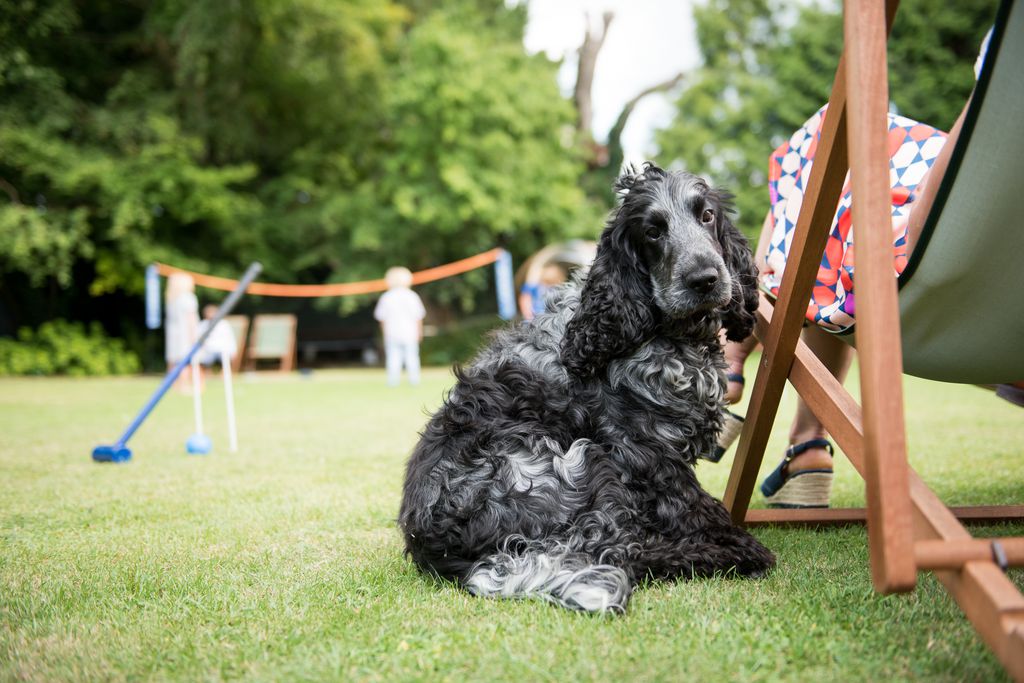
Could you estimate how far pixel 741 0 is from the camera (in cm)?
2617

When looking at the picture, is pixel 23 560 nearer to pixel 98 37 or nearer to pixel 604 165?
pixel 98 37

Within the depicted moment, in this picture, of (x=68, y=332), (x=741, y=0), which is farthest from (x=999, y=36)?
(x=741, y=0)

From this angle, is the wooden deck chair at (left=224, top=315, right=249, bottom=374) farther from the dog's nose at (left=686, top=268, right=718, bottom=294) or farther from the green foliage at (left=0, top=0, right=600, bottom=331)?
the dog's nose at (left=686, top=268, right=718, bottom=294)

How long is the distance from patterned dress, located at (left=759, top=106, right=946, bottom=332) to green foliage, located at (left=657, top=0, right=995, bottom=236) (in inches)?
701

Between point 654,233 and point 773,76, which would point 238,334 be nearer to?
point 654,233

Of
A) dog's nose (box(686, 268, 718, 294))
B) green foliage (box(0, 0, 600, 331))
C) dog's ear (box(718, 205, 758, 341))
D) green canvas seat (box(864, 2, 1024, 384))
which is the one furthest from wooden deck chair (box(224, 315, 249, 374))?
green canvas seat (box(864, 2, 1024, 384))

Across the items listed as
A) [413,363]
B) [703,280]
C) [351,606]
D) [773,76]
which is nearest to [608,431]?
[703,280]

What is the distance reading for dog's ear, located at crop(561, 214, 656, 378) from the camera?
257 cm

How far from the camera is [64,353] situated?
65.7 ft

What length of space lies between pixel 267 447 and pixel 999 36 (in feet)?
18.2

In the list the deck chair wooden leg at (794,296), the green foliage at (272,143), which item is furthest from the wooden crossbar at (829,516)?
the green foliage at (272,143)

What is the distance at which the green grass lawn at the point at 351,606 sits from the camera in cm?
176

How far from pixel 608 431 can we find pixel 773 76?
2556 cm

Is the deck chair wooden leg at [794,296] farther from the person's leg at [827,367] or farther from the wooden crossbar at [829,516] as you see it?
the person's leg at [827,367]
